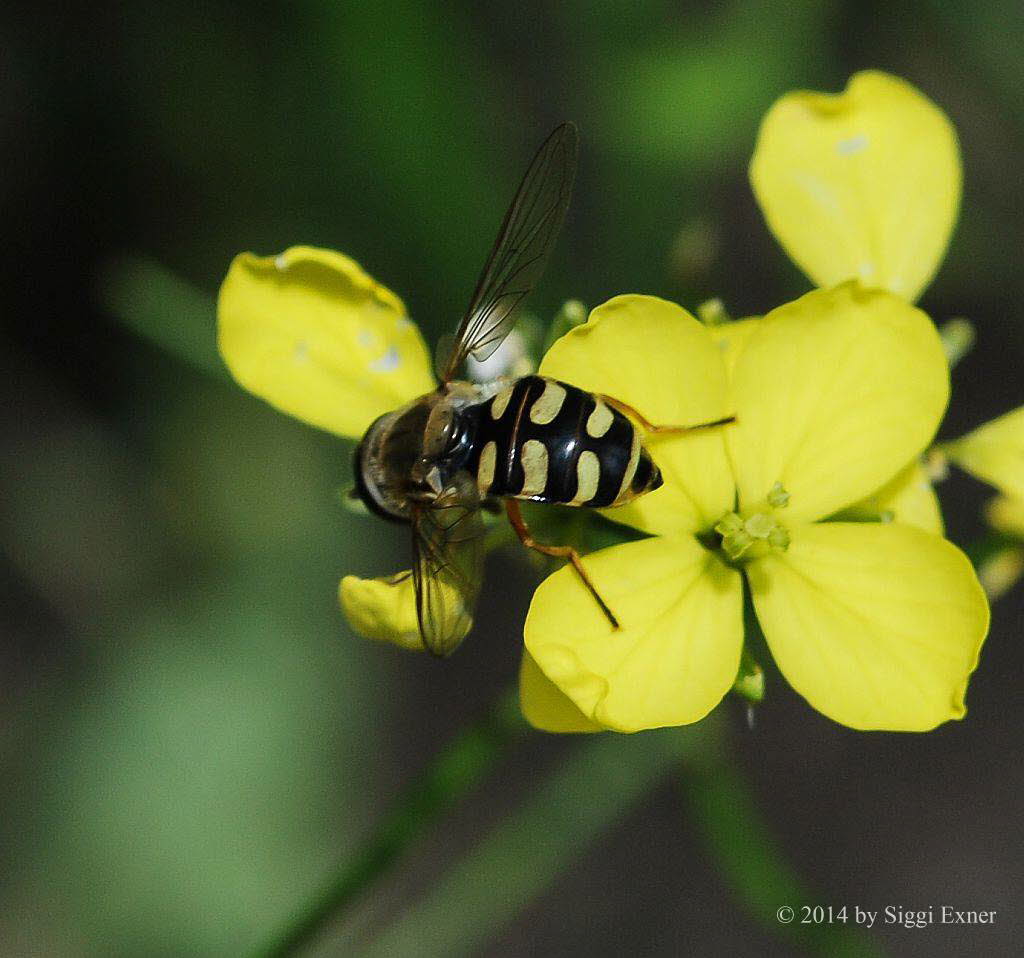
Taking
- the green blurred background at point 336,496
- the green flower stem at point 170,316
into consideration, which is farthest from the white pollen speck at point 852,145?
the green flower stem at point 170,316

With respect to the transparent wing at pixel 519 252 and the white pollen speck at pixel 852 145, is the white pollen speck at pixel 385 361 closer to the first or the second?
the transparent wing at pixel 519 252

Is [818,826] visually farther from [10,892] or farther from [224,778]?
[10,892]

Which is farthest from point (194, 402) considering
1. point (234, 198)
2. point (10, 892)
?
point (10, 892)

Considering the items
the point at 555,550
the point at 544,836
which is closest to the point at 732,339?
the point at 555,550

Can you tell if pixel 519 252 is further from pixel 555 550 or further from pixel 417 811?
pixel 417 811

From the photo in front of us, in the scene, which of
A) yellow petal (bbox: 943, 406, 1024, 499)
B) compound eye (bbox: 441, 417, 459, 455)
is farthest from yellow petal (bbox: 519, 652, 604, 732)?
yellow petal (bbox: 943, 406, 1024, 499)

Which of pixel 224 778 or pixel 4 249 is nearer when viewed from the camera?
pixel 224 778

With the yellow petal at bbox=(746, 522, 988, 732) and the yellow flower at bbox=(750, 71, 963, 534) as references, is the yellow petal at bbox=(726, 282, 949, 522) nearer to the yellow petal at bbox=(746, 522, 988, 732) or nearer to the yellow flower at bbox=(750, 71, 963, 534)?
the yellow petal at bbox=(746, 522, 988, 732)
